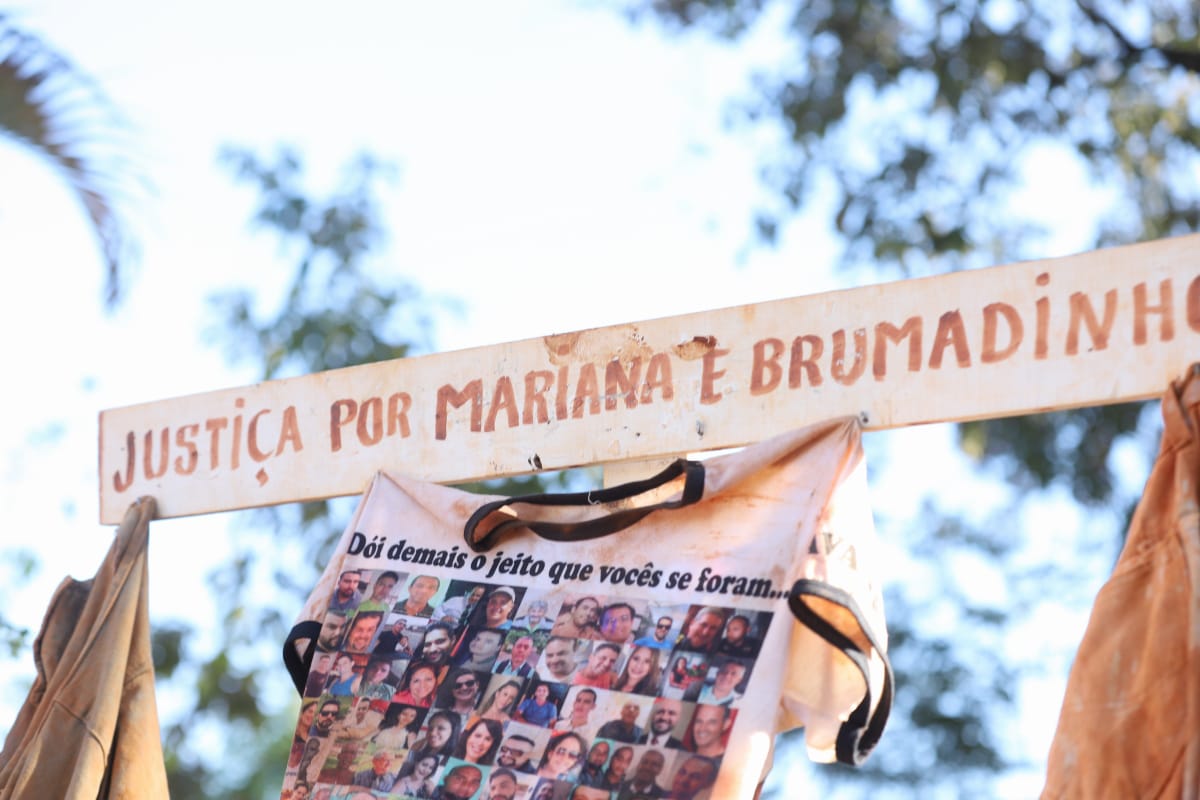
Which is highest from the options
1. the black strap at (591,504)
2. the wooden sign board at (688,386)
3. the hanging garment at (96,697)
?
the wooden sign board at (688,386)

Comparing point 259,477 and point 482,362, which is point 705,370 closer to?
point 482,362

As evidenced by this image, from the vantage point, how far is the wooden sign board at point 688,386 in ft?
5.42

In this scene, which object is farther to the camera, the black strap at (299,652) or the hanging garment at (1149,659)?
the black strap at (299,652)

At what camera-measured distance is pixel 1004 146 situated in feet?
25.1

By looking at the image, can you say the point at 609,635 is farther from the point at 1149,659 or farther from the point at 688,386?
the point at 1149,659

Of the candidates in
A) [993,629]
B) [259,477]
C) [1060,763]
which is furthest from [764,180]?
[1060,763]

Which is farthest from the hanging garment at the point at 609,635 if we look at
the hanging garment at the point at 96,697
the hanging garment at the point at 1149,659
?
the hanging garment at the point at 96,697

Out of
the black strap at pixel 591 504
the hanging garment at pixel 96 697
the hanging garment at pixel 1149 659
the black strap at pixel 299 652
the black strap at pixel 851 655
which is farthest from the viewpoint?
the hanging garment at pixel 96 697

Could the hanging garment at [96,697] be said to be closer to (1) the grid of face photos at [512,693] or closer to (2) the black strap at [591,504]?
(1) the grid of face photos at [512,693]

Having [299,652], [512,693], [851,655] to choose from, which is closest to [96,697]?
[299,652]

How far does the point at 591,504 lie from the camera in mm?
1919

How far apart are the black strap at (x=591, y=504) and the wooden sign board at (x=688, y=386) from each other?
0.17ft

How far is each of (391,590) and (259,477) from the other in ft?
1.09

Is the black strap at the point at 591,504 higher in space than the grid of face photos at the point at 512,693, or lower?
higher
